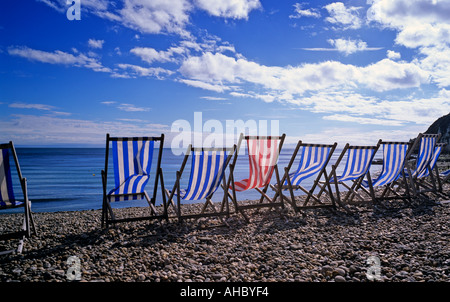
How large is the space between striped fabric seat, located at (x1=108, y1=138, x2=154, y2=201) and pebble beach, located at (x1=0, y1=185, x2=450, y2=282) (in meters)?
0.50

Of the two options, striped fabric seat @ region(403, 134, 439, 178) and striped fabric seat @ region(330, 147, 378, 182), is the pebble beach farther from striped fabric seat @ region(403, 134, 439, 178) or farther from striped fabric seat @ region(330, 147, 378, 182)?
striped fabric seat @ region(403, 134, 439, 178)

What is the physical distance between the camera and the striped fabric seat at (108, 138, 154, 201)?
434cm

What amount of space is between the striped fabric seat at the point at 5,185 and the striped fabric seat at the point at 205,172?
7.22ft

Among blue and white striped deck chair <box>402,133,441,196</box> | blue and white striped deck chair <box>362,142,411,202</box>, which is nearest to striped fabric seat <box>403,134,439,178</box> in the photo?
blue and white striped deck chair <box>402,133,441,196</box>

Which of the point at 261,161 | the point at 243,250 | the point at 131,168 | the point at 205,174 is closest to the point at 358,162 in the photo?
the point at 261,161

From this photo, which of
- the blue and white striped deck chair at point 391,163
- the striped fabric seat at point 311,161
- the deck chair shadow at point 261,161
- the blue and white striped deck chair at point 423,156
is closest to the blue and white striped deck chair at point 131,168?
the deck chair shadow at point 261,161

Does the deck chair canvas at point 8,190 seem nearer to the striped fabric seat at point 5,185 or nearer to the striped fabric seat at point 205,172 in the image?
the striped fabric seat at point 5,185

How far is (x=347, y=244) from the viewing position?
3.56 meters

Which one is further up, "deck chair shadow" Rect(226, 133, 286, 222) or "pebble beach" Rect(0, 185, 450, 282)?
"deck chair shadow" Rect(226, 133, 286, 222)

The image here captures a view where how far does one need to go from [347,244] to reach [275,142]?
1927mm

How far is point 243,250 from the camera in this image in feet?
11.2

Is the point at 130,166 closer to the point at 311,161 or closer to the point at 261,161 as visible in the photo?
the point at 261,161
